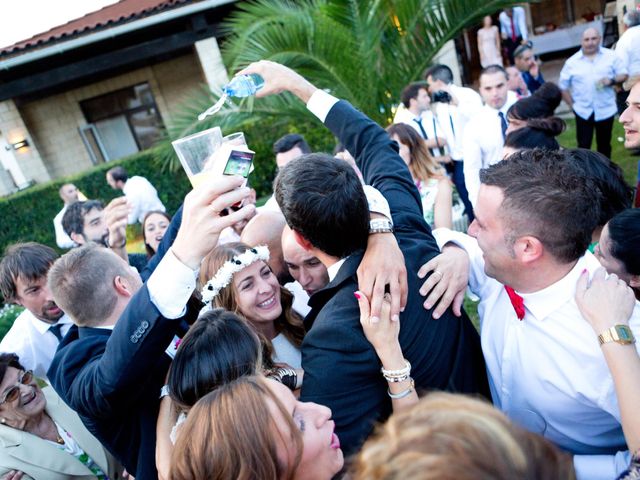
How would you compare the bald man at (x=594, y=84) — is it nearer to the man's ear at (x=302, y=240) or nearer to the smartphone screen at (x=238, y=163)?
the man's ear at (x=302, y=240)

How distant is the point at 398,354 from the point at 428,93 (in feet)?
19.0

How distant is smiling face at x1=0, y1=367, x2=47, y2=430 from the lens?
97.3 inches

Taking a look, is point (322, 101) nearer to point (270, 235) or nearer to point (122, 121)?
point (270, 235)

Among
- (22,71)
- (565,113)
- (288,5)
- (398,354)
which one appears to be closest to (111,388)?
(398,354)

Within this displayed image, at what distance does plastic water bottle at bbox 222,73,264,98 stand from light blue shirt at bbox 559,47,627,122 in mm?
6242

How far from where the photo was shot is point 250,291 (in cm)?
235

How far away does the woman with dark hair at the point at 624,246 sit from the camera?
6.47ft

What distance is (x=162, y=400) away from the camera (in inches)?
69.5

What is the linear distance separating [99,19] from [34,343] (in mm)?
12354

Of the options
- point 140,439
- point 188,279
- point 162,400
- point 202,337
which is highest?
point 188,279

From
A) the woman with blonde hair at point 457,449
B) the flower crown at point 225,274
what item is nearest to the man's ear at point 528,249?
the woman with blonde hair at point 457,449

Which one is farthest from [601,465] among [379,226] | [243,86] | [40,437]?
[40,437]

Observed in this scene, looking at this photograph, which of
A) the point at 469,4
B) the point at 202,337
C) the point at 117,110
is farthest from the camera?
the point at 117,110

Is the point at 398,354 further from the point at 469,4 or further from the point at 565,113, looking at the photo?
the point at 565,113
